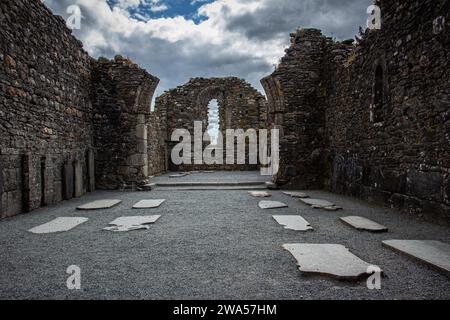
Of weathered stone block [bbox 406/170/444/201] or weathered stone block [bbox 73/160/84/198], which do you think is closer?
weathered stone block [bbox 406/170/444/201]

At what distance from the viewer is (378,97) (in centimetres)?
628

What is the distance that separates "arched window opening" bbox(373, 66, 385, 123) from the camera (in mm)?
6151

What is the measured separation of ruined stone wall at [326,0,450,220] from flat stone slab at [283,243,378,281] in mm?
2310

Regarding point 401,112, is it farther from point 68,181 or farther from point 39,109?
point 68,181

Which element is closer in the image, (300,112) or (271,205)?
(271,205)

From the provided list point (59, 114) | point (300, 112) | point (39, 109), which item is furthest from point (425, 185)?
point (59, 114)

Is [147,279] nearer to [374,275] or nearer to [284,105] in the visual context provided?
[374,275]

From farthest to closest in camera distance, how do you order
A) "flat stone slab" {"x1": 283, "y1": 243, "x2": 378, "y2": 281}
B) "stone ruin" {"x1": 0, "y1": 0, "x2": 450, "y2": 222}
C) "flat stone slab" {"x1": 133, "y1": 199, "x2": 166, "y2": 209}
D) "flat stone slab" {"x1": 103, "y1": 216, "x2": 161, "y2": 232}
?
"flat stone slab" {"x1": 133, "y1": 199, "x2": 166, "y2": 209} → "stone ruin" {"x1": 0, "y1": 0, "x2": 450, "y2": 222} → "flat stone slab" {"x1": 103, "y1": 216, "x2": 161, "y2": 232} → "flat stone slab" {"x1": 283, "y1": 243, "x2": 378, "y2": 281}

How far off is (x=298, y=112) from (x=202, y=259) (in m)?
7.01

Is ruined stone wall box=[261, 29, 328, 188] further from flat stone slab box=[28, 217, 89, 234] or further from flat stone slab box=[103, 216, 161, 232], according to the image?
flat stone slab box=[28, 217, 89, 234]

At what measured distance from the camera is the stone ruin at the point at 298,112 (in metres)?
4.74

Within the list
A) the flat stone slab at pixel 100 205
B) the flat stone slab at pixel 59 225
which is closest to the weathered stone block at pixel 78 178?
the flat stone slab at pixel 100 205

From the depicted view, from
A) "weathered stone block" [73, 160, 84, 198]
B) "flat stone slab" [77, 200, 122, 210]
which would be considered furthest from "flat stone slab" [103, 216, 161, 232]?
"weathered stone block" [73, 160, 84, 198]

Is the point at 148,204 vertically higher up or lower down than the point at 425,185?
lower down
